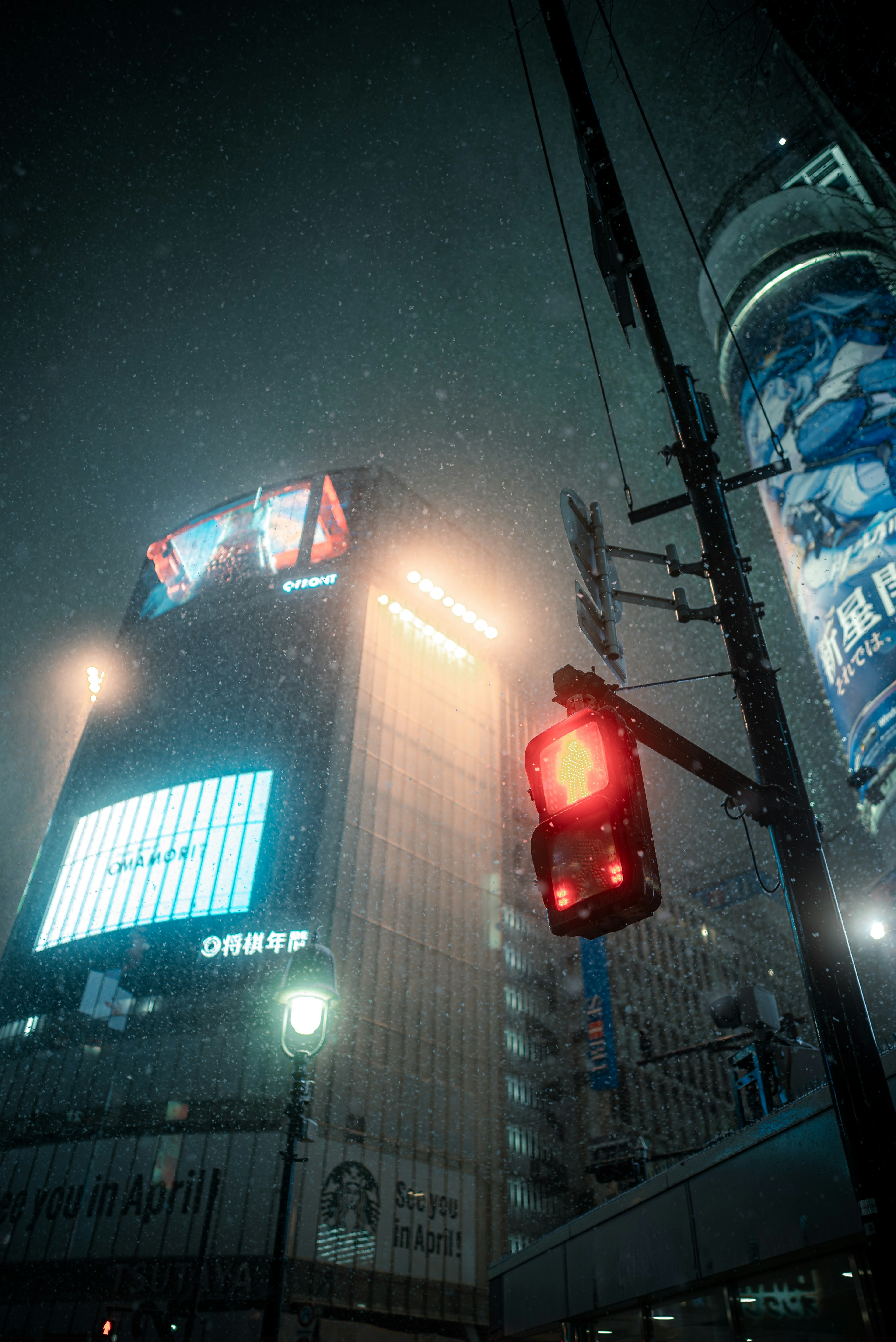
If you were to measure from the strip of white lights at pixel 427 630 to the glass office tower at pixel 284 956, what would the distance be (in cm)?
21

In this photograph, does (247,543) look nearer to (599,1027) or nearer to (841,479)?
(841,479)

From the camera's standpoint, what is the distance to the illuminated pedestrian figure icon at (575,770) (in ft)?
11.0

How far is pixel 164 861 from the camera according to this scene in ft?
132

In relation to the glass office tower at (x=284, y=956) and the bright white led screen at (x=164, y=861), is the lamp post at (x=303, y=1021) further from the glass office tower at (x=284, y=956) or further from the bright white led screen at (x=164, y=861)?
the bright white led screen at (x=164, y=861)

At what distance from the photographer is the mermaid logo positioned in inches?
1156

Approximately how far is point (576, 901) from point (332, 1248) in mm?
34145

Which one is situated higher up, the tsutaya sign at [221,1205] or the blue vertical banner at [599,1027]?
the blue vertical banner at [599,1027]

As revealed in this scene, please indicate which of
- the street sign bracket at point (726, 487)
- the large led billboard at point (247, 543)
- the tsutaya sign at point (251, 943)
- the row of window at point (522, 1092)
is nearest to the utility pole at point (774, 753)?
the street sign bracket at point (726, 487)

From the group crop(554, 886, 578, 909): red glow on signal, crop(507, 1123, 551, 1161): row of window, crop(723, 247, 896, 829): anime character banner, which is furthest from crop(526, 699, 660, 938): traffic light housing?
crop(507, 1123, 551, 1161): row of window

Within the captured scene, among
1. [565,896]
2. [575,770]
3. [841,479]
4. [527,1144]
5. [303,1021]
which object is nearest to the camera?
[565,896]

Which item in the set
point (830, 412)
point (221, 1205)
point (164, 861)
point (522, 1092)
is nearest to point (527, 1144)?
point (522, 1092)

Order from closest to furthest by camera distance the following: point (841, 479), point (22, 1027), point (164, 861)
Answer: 1. point (841, 479)
2. point (22, 1027)
3. point (164, 861)

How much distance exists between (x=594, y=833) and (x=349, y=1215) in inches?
1367

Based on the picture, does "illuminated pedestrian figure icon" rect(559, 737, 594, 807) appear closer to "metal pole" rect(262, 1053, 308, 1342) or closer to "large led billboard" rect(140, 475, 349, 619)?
"metal pole" rect(262, 1053, 308, 1342)
